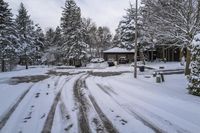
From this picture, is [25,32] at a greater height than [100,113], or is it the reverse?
[25,32]

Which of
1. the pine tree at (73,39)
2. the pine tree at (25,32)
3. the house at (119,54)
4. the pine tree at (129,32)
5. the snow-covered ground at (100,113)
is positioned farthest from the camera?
the house at (119,54)

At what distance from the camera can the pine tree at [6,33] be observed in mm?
38625

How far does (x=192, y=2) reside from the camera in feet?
66.8

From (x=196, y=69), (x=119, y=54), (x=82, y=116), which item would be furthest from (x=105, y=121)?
(x=119, y=54)

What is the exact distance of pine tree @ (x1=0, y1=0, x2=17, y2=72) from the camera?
1521 inches

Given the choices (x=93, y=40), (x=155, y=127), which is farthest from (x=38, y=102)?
(x=93, y=40)

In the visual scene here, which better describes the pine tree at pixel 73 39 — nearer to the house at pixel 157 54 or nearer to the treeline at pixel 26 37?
the treeline at pixel 26 37

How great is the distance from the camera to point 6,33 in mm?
39469

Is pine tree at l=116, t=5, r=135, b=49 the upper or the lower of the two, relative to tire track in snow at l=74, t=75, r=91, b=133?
upper

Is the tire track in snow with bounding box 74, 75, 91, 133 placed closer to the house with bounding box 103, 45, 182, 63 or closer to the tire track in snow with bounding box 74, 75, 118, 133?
the tire track in snow with bounding box 74, 75, 118, 133

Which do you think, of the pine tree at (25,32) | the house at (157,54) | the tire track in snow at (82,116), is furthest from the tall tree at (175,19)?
the pine tree at (25,32)

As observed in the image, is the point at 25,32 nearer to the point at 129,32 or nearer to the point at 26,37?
the point at 26,37

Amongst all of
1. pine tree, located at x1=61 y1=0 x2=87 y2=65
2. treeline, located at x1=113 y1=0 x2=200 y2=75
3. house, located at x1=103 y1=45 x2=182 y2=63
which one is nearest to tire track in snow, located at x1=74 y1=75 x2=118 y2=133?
treeline, located at x1=113 y1=0 x2=200 y2=75

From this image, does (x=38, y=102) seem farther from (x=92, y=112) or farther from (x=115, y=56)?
(x=115, y=56)
